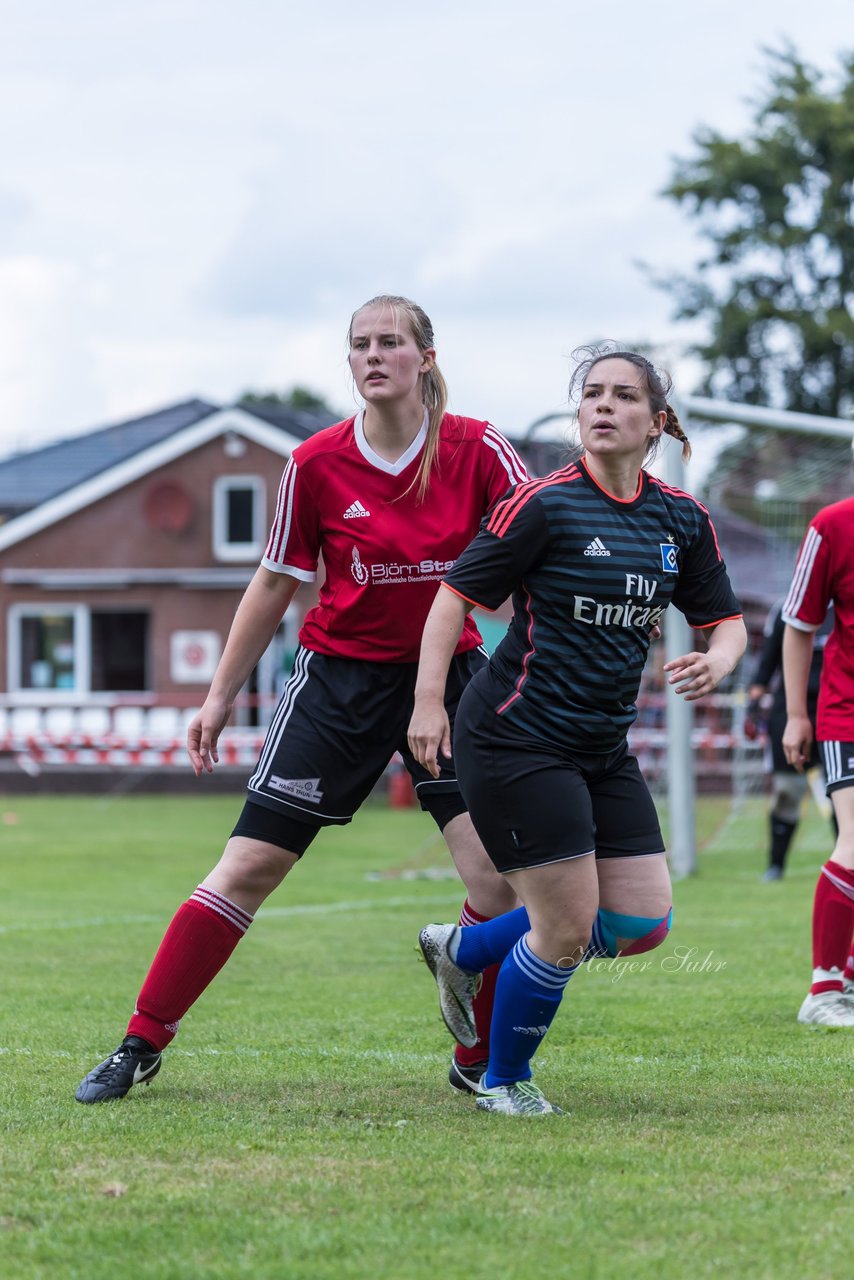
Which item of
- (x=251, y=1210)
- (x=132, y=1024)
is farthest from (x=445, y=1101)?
(x=251, y=1210)

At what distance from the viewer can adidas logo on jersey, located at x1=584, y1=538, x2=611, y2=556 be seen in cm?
450

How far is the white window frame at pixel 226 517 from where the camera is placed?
34500 millimetres

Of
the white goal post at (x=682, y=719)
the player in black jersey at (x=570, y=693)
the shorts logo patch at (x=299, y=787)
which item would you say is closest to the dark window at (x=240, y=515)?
the white goal post at (x=682, y=719)

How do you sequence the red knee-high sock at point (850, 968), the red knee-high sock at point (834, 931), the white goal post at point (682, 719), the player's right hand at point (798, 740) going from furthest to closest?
the white goal post at point (682, 719) → the red knee-high sock at point (850, 968) → the player's right hand at point (798, 740) → the red knee-high sock at point (834, 931)

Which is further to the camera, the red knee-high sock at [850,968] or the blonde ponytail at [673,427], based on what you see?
the red knee-high sock at [850,968]

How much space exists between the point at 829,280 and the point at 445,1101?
3787 cm

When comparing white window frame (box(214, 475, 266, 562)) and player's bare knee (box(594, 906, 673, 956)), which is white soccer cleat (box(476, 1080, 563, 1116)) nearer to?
player's bare knee (box(594, 906, 673, 956))

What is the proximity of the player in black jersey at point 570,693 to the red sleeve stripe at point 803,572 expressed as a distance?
1791mm

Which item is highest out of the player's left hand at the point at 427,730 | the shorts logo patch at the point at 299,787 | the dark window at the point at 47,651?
the player's left hand at the point at 427,730

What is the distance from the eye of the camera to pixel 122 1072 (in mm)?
4832

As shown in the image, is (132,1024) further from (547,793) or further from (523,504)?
(523,504)

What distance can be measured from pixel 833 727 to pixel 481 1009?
1879 mm

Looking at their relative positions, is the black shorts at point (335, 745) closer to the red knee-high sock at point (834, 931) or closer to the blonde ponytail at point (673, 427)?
the blonde ponytail at point (673, 427)

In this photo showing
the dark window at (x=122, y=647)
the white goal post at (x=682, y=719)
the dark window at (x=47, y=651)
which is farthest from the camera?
the dark window at (x=122, y=647)
